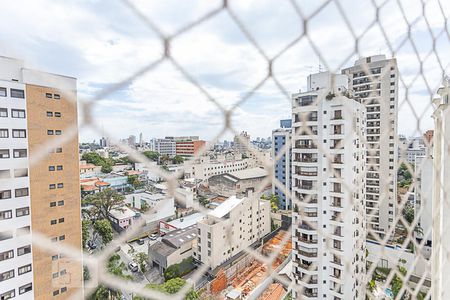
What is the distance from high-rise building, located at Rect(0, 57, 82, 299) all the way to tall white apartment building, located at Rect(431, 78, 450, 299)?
0.74 m

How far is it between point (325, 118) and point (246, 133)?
2.79 m

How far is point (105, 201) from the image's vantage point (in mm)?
1382

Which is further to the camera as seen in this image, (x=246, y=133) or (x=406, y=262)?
(x=406, y=262)

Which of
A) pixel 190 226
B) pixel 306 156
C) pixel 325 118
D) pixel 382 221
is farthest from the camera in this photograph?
pixel 382 221

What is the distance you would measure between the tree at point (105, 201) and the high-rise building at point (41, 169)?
361 millimetres

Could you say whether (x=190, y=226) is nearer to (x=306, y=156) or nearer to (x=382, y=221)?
(x=306, y=156)

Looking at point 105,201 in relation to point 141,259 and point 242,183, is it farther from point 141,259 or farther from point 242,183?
point 141,259

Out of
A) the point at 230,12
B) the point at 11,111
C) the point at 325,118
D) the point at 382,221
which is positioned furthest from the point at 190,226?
the point at 382,221

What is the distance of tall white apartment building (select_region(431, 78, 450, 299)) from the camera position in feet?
1.99

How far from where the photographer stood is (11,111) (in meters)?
0.96

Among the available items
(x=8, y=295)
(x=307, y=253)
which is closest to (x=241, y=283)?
(x=307, y=253)

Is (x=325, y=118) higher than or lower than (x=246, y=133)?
higher

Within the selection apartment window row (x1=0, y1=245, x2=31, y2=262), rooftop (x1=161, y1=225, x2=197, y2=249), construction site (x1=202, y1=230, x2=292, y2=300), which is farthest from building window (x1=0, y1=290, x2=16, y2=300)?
rooftop (x1=161, y1=225, x2=197, y2=249)

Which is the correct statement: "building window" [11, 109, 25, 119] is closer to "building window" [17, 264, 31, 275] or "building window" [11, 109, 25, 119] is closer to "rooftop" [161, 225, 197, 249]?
"building window" [17, 264, 31, 275]
